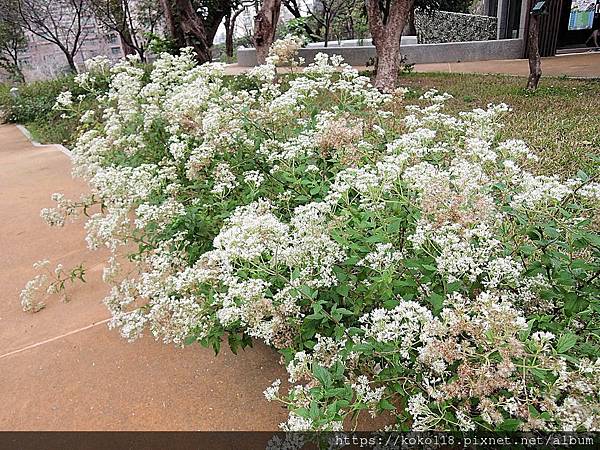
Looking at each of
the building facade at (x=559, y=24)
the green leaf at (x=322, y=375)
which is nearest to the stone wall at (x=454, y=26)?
the building facade at (x=559, y=24)

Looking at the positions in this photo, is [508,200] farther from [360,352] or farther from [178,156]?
[178,156]

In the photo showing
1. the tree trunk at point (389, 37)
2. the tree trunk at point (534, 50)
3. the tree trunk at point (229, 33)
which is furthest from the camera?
the tree trunk at point (229, 33)

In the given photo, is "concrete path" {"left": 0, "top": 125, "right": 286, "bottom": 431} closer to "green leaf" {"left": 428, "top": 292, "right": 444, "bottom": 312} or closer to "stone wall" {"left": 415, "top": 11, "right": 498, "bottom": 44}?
"green leaf" {"left": 428, "top": 292, "right": 444, "bottom": 312}

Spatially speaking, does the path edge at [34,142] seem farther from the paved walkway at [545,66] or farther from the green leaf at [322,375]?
the green leaf at [322,375]

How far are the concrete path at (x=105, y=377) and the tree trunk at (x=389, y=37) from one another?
5621 millimetres

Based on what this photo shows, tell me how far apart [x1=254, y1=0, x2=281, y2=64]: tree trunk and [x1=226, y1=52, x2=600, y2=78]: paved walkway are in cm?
153

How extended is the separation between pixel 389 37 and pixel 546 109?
2.58 meters

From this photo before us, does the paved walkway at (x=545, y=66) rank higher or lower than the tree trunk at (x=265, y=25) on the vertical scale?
lower

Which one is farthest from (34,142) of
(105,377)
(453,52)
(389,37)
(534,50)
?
(453,52)

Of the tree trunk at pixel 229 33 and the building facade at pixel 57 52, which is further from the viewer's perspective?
the building facade at pixel 57 52

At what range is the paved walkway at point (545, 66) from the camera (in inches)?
390

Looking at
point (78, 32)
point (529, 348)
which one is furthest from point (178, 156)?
point (78, 32)

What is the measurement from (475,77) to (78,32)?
14659mm

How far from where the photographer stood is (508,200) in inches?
69.8
